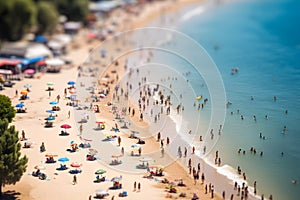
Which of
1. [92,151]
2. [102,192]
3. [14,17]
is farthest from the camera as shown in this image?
[14,17]

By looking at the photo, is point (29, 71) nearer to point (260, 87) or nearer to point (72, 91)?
point (72, 91)

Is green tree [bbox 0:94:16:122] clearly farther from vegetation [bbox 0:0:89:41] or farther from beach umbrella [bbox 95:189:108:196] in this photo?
vegetation [bbox 0:0:89:41]

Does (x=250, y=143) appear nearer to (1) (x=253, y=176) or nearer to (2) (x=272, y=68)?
(1) (x=253, y=176)

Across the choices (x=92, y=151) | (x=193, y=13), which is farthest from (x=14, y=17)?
(x=193, y=13)

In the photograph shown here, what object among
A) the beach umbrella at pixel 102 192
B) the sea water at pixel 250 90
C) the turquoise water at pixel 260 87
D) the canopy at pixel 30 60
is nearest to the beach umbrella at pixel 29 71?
the canopy at pixel 30 60

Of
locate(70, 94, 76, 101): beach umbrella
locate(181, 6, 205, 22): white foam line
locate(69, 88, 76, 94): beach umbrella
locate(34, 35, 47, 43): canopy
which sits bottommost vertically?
locate(70, 94, 76, 101): beach umbrella

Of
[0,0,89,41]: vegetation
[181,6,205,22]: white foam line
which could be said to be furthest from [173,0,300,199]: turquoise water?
[0,0,89,41]: vegetation

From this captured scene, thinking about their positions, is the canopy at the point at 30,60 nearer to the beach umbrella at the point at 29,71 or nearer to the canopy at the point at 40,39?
the beach umbrella at the point at 29,71
